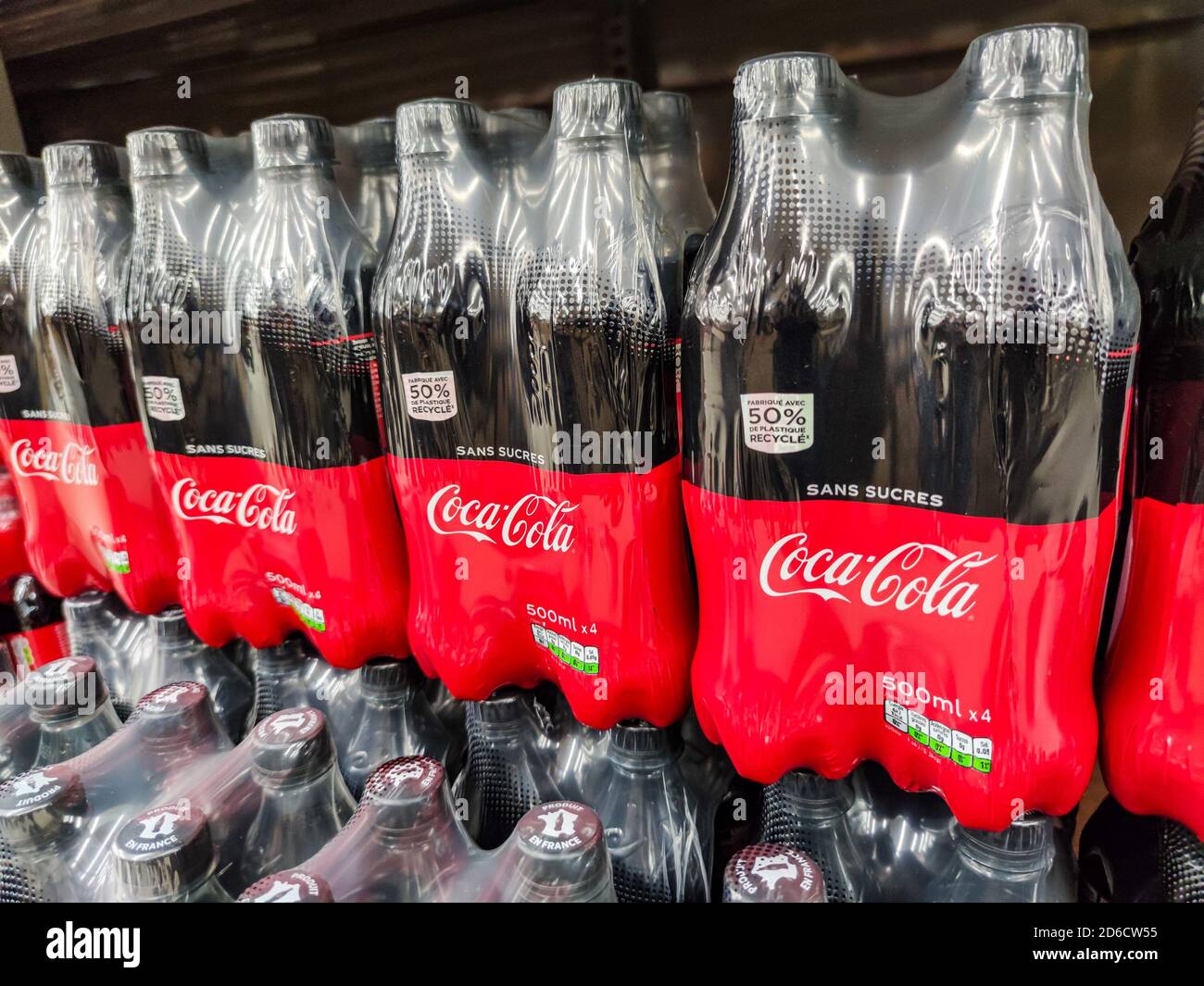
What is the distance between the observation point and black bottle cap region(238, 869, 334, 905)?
0.80 m

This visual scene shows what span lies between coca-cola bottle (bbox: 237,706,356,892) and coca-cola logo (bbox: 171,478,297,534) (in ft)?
0.95

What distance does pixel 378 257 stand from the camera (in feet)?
3.53

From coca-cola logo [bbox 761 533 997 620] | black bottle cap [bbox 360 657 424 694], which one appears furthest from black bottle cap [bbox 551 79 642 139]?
black bottle cap [bbox 360 657 424 694]

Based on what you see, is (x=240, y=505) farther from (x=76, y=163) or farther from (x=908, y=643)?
(x=908, y=643)

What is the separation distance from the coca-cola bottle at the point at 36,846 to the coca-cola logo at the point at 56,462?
0.59 m

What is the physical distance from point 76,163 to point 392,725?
0.96 meters

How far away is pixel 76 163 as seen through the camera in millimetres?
1235

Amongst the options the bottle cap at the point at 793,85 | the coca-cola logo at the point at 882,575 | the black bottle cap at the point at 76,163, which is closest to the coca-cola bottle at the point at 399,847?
the coca-cola logo at the point at 882,575

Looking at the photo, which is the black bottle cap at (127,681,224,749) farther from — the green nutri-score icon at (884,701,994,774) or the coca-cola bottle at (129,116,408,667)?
the green nutri-score icon at (884,701,994,774)

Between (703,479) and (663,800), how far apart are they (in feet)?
1.55

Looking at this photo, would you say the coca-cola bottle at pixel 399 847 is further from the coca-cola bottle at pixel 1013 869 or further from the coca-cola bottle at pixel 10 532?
the coca-cola bottle at pixel 10 532

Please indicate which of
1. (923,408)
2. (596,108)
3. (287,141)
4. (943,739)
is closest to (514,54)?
(287,141)

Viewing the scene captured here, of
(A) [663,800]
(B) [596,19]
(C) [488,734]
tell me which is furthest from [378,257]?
(A) [663,800]
